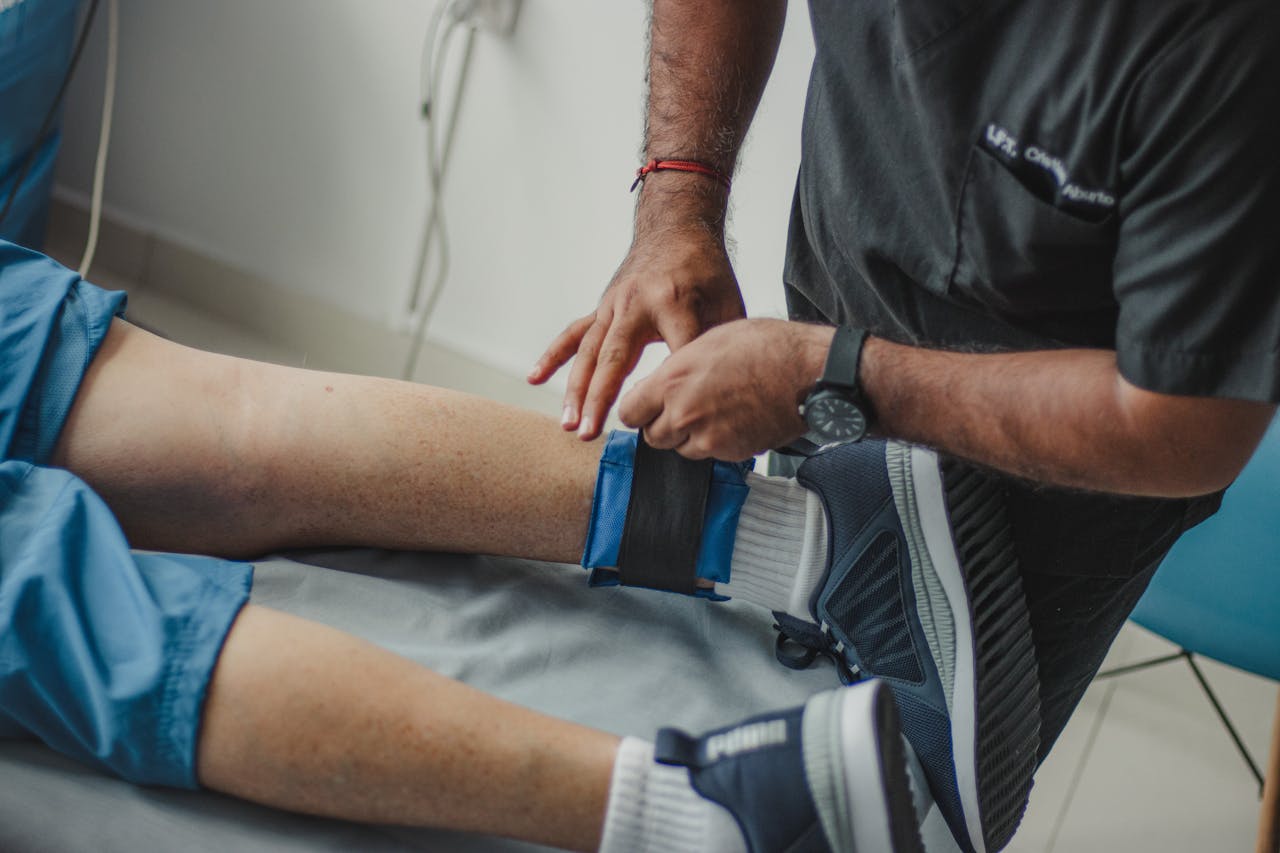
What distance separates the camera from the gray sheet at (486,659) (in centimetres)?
89

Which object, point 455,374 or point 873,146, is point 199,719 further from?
point 455,374

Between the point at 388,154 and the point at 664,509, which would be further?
the point at 388,154

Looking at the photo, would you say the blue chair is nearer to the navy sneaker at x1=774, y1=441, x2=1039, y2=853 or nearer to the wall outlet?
the navy sneaker at x1=774, y1=441, x2=1039, y2=853

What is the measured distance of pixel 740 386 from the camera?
1.00 m

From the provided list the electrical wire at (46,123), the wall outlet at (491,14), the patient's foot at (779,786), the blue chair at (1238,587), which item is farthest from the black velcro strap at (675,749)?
the electrical wire at (46,123)

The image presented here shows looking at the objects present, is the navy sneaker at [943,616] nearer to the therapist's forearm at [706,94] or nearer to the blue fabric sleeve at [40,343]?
the therapist's forearm at [706,94]

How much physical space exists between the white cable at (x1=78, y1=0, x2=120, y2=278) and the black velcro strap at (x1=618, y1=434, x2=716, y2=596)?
159cm

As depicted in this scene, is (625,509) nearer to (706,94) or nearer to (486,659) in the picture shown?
(486,659)

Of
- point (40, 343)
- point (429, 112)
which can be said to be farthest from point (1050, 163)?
point (429, 112)

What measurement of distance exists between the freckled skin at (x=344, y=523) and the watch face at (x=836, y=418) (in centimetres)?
26

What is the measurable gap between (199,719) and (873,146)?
79 cm

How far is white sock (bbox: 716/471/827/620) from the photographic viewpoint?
3.79 feet

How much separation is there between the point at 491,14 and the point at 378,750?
57.1 inches

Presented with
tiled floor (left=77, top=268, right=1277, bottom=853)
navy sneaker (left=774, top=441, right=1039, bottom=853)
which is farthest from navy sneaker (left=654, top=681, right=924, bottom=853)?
tiled floor (left=77, top=268, right=1277, bottom=853)
